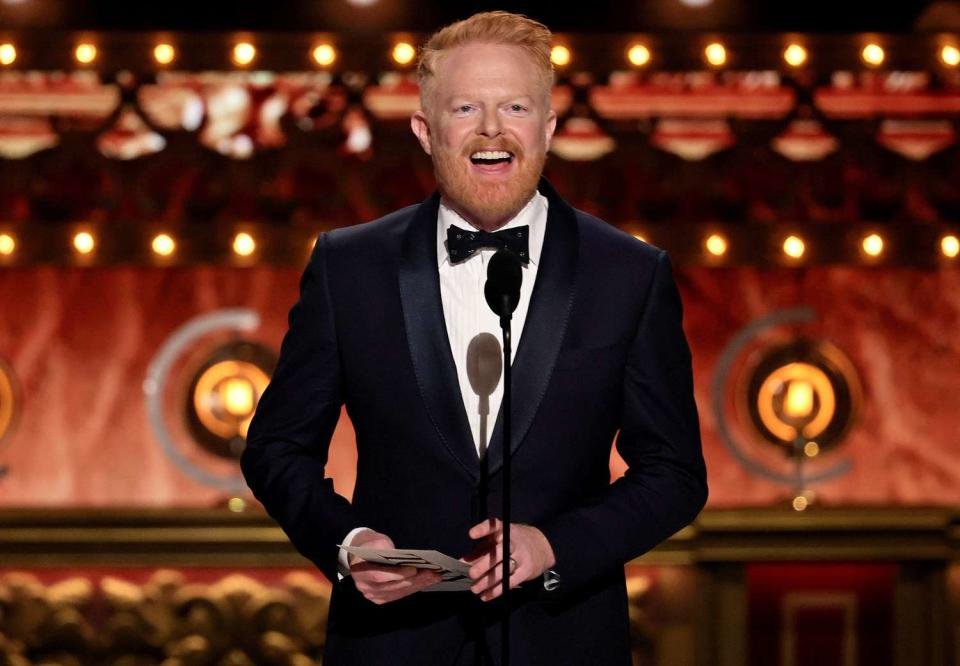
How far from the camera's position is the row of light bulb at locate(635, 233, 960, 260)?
4.52 metres

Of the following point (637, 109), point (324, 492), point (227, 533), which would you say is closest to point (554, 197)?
point (324, 492)

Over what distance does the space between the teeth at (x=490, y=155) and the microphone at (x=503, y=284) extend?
0.23m

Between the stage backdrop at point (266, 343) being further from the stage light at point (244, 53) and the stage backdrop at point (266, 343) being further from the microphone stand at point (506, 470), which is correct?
the microphone stand at point (506, 470)

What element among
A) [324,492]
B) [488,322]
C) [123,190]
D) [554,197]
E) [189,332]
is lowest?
[324,492]

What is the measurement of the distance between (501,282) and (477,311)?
0.89ft

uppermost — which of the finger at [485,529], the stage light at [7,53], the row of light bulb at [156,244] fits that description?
the stage light at [7,53]

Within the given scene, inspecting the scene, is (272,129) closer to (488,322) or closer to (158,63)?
(158,63)

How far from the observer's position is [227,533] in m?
4.35

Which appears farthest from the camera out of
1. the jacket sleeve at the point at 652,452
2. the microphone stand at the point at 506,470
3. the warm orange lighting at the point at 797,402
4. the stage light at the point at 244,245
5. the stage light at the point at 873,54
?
the warm orange lighting at the point at 797,402

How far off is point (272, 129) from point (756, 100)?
1.63 meters

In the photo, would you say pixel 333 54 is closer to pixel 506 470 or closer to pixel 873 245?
pixel 873 245

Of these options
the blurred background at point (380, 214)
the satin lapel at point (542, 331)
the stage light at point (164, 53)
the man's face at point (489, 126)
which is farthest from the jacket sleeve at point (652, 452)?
the stage light at point (164, 53)

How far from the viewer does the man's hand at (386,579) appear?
1588 mm

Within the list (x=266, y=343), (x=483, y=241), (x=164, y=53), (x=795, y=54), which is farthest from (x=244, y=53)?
(x=483, y=241)
